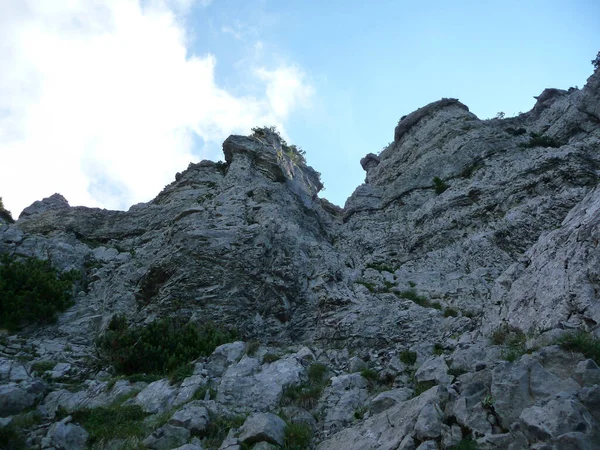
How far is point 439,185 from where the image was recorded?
32.3 metres

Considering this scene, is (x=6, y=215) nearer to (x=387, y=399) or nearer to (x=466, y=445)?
(x=387, y=399)

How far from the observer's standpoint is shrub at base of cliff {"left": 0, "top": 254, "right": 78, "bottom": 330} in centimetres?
1856

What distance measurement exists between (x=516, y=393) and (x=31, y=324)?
18.1 meters

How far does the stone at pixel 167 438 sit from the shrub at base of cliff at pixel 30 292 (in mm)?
10869

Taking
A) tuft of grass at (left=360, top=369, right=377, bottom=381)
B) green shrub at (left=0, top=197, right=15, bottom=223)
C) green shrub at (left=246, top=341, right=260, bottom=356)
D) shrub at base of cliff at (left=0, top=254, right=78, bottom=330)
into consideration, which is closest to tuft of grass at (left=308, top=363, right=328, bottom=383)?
tuft of grass at (left=360, top=369, right=377, bottom=381)

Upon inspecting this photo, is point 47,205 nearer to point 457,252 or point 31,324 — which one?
point 31,324

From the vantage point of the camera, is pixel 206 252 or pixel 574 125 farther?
pixel 574 125

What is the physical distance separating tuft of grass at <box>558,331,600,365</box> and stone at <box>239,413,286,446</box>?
587 cm

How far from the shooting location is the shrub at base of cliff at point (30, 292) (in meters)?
18.6

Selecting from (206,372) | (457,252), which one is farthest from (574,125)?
(206,372)

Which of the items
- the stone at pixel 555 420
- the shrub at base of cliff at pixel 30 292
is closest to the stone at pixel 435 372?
the stone at pixel 555 420

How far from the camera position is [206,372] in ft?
46.5

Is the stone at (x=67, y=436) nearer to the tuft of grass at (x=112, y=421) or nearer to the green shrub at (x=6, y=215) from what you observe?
the tuft of grass at (x=112, y=421)

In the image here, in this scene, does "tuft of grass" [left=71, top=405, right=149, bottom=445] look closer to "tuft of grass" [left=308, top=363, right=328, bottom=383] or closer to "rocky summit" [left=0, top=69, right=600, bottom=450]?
"rocky summit" [left=0, top=69, right=600, bottom=450]
